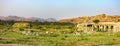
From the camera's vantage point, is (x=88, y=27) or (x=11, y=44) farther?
(x=88, y=27)

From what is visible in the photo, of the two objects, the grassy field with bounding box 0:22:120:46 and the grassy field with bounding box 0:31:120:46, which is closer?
the grassy field with bounding box 0:31:120:46

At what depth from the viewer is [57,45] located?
20.0 metres

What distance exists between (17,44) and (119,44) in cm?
749

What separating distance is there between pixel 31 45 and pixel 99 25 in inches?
1132

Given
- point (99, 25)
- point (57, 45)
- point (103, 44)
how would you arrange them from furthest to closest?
point (99, 25) < point (103, 44) < point (57, 45)

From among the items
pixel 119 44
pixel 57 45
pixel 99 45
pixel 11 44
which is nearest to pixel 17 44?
pixel 11 44

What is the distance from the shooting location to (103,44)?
2164 cm

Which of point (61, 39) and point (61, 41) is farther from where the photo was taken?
point (61, 39)

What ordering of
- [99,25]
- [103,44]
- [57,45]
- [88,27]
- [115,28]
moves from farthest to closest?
[99,25]
[88,27]
[115,28]
[103,44]
[57,45]

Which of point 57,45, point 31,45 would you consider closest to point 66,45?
point 57,45

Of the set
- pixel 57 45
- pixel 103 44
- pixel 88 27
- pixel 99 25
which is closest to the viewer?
pixel 57 45

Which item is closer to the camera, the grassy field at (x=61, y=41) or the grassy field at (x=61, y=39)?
the grassy field at (x=61, y=41)

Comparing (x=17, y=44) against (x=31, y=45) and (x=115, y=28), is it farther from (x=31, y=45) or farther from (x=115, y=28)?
(x=115, y=28)

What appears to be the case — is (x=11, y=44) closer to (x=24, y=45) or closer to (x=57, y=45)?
(x=24, y=45)
